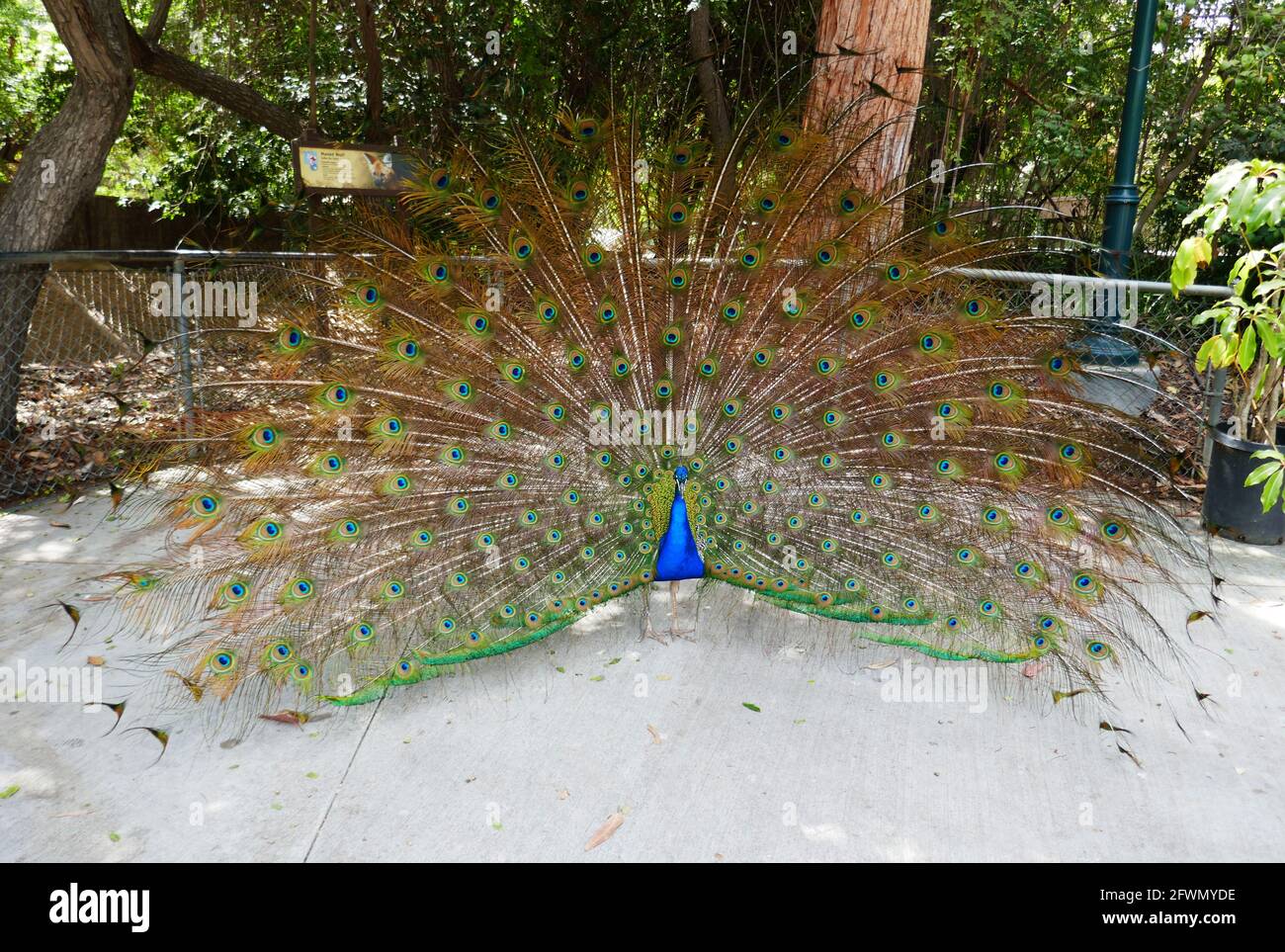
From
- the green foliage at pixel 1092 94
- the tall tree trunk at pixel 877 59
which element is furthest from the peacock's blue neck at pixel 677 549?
the green foliage at pixel 1092 94

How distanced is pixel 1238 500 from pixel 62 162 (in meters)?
7.64

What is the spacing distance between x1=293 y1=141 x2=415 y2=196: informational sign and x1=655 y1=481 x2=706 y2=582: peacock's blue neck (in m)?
3.35

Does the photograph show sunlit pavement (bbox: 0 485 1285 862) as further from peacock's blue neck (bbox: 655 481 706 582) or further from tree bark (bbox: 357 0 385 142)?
tree bark (bbox: 357 0 385 142)

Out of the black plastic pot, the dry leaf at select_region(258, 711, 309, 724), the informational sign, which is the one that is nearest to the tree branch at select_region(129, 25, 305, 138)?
the informational sign

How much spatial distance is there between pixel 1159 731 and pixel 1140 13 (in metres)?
4.88

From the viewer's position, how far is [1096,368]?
3828mm

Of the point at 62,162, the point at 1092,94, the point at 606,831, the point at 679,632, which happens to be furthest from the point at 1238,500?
the point at 62,162

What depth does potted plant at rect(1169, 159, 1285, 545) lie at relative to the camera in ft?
10.1

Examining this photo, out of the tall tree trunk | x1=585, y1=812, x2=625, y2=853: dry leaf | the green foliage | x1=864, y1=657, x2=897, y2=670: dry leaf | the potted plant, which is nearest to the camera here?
x1=585, y1=812, x2=625, y2=853: dry leaf

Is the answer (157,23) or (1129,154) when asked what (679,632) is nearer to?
(1129,154)

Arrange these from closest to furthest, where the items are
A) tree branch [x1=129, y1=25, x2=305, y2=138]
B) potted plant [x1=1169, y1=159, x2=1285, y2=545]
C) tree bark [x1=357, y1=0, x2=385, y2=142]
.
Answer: potted plant [x1=1169, y1=159, x2=1285, y2=545] < tree branch [x1=129, y1=25, x2=305, y2=138] < tree bark [x1=357, y1=0, x2=385, y2=142]

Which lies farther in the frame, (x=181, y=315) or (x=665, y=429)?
(x=181, y=315)

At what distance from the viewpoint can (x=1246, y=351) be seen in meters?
3.15

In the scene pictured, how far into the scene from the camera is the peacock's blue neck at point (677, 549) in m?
3.69
